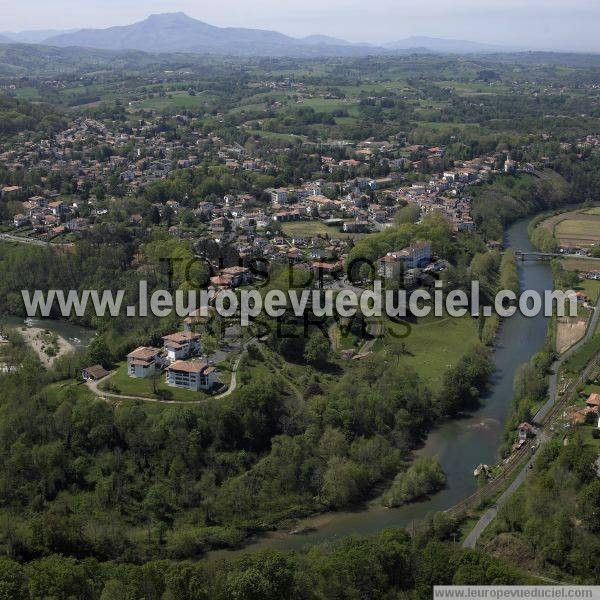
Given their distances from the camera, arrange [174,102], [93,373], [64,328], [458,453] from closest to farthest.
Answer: [458,453] < [93,373] < [64,328] < [174,102]

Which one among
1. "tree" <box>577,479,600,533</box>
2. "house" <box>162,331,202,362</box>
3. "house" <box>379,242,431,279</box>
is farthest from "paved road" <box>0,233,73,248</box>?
"tree" <box>577,479,600,533</box>

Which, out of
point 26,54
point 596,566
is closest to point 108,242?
point 596,566

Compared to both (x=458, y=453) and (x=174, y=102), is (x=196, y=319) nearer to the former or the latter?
(x=458, y=453)

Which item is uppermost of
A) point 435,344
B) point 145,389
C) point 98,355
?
point 98,355

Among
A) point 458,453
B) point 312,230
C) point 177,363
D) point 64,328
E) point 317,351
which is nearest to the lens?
point 458,453

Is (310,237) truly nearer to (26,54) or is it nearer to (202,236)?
(202,236)

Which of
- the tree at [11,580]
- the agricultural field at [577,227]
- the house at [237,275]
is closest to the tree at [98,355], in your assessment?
the house at [237,275]

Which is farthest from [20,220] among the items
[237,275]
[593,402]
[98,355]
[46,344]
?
[593,402]

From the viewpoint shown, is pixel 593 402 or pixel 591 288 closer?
pixel 593 402

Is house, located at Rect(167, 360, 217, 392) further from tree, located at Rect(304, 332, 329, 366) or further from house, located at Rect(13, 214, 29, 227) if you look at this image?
house, located at Rect(13, 214, 29, 227)
